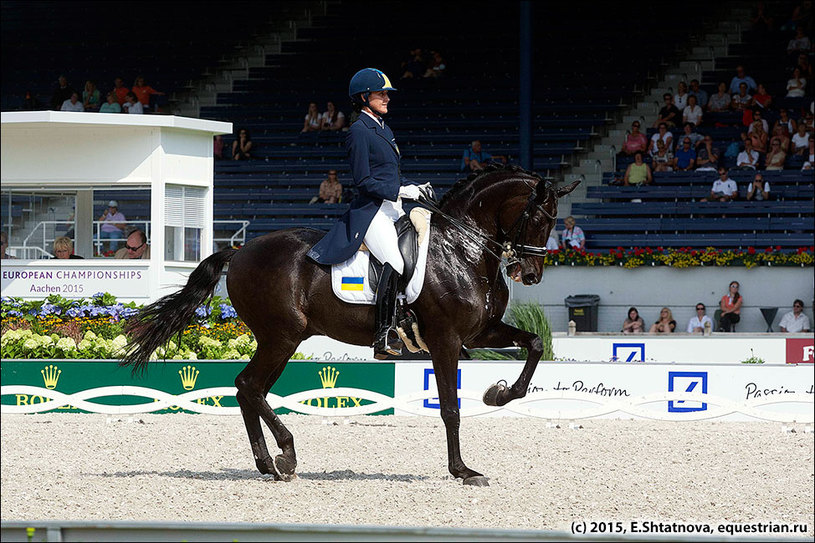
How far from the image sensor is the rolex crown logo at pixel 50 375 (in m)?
10.8

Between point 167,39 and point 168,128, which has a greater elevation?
point 167,39

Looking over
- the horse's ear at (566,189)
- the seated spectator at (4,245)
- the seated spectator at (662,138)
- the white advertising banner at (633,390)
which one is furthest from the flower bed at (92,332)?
the seated spectator at (662,138)

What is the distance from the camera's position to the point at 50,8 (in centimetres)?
2703

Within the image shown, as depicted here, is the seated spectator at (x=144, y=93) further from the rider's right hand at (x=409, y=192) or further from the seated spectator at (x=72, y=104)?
the rider's right hand at (x=409, y=192)

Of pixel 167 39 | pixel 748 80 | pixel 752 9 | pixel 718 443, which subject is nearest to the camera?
pixel 718 443

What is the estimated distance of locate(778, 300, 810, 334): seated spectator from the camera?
15.5m

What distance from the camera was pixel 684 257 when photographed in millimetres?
16766

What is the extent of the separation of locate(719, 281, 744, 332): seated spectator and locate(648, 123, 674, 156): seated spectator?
3636 millimetres

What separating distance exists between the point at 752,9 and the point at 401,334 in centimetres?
1739

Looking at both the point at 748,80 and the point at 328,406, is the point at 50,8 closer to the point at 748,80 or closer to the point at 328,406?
the point at 748,80

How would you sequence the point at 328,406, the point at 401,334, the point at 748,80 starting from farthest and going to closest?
the point at 748,80, the point at 328,406, the point at 401,334

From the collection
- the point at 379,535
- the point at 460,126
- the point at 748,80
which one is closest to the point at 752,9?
the point at 748,80

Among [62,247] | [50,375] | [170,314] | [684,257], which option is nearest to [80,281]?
[62,247]

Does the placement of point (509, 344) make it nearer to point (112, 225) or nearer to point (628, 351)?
point (628, 351)
